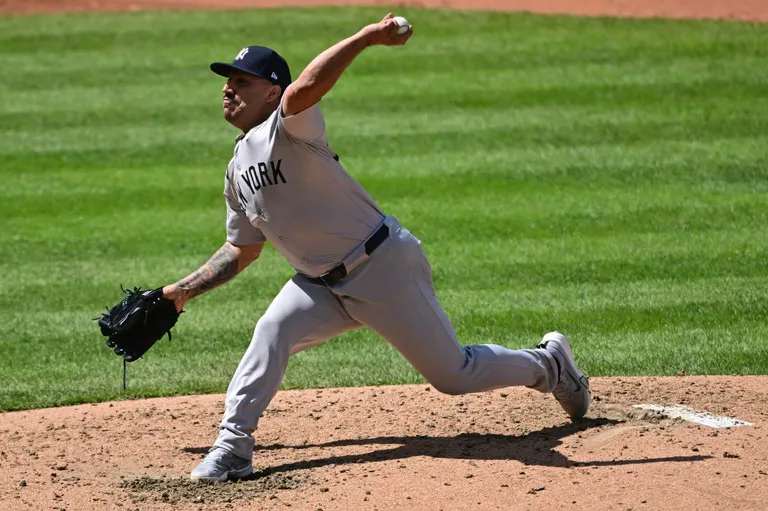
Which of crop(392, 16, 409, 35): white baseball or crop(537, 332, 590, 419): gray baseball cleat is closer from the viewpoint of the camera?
crop(392, 16, 409, 35): white baseball

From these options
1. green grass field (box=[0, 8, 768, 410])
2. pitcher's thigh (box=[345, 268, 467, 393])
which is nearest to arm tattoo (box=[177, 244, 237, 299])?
pitcher's thigh (box=[345, 268, 467, 393])

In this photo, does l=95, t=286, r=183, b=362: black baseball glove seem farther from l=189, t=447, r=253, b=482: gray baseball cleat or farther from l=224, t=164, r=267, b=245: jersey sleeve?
l=189, t=447, r=253, b=482: gray baseball cleat

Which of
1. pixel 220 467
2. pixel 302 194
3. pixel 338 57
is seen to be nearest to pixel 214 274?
pixel 302 194

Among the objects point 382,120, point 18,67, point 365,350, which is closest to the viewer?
point 365,350

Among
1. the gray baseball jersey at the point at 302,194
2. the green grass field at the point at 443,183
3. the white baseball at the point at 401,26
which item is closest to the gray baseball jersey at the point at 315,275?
the gray baseball jersey at the point at 302,194

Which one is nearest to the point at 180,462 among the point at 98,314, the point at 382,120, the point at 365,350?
the point at 365,350

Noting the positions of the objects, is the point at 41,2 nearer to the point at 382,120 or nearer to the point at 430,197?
the point at 382,120

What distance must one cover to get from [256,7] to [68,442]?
13652mm

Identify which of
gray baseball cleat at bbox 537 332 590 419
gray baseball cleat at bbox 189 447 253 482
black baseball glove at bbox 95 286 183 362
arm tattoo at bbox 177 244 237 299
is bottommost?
gray baseball cleat at bbox 189 447 253 482

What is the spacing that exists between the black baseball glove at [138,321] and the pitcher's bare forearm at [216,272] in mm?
73

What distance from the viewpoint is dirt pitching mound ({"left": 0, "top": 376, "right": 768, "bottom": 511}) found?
4.51 meters

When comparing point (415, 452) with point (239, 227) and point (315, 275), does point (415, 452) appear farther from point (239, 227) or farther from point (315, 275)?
point (239, 227)

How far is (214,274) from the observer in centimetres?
531

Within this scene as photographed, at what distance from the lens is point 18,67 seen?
1511 cm
